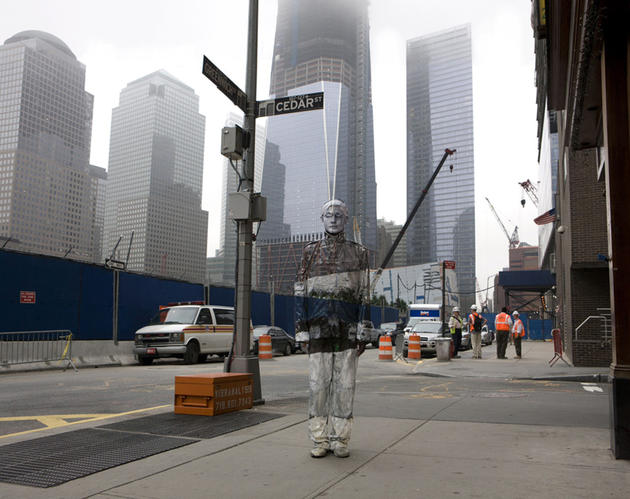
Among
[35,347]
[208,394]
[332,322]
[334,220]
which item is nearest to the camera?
[332,322]

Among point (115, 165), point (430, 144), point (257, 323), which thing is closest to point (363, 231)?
point (430, 144)

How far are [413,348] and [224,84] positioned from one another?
1390cm

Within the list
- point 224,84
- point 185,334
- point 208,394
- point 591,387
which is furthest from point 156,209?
point 208,394

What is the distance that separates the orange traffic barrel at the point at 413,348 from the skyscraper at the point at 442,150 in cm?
12335

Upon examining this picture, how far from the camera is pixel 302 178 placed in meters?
176

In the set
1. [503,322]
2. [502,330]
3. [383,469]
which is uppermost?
[503,322]

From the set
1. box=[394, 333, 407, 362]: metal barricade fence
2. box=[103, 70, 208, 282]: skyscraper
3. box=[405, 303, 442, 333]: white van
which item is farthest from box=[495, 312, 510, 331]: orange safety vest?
box=[103, 70, 208, 282]: skyscraper

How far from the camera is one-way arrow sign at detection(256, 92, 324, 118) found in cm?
867

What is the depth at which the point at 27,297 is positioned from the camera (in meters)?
15.4

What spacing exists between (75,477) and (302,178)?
173902 millimetres

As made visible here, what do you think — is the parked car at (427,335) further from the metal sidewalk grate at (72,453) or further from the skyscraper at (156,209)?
the skyscraper at (156,209)

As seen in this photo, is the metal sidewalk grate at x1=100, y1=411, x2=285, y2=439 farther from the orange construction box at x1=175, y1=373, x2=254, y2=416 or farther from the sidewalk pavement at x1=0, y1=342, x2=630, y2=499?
the sidewalk pavement at x1=0, y1=342, x2=630, y2=499

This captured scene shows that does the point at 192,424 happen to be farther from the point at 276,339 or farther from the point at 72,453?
the point at 276,339

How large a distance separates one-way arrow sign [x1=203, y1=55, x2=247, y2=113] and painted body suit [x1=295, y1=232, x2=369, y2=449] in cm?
388
